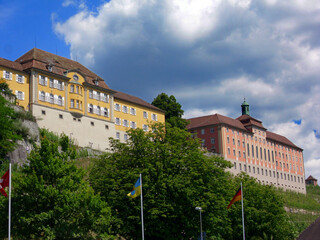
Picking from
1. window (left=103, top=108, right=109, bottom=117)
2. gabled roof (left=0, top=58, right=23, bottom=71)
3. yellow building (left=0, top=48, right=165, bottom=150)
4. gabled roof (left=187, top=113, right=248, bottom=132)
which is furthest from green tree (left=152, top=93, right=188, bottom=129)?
gabled roof (left=0, top=58, right=23, bottom=71)

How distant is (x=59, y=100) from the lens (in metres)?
79.1

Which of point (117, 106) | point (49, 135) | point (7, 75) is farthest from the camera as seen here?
point (117, 106)

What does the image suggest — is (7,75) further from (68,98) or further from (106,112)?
(106,112)

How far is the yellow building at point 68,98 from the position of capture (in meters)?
74.6

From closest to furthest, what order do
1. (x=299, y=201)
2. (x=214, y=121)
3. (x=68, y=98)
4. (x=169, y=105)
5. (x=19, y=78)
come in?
(x=19, y=78), (x=68, y=98), (x=169, y=105), (x=214, y=121), (x=299, y=201)

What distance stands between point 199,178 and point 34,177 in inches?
679

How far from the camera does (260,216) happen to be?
6238cm

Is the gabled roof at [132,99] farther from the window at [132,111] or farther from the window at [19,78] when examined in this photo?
the window at [19,78]

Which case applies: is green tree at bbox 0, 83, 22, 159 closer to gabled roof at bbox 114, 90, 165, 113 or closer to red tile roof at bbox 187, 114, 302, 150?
gabled roof at bbox 114, 90, 165, 113

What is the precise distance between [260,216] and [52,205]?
3344 cm

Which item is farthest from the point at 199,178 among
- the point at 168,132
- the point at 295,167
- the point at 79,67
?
the point at 295,167

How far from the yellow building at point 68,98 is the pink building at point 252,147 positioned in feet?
94.1

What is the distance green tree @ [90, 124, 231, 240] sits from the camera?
147 feet

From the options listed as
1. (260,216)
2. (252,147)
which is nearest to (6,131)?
(260,216)
